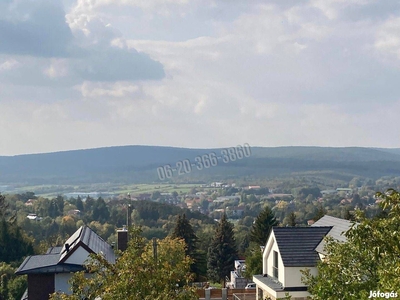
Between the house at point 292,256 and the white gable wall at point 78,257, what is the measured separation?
A: 9.09 metres

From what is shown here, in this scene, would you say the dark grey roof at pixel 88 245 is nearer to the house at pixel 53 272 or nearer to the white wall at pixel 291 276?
the house at pixel 53 272

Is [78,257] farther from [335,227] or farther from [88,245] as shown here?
[335,227]

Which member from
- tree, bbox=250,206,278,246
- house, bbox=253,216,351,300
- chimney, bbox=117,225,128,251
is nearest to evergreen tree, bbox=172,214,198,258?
tree, bbox=250,206,278,246

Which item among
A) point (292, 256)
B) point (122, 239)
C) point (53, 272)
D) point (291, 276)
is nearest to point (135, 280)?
point (291, 276)

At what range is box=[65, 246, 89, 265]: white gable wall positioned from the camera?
29.7 meters

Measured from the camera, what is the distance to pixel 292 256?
27047 mm

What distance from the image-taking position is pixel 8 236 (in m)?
60.4

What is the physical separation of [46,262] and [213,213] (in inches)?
6347

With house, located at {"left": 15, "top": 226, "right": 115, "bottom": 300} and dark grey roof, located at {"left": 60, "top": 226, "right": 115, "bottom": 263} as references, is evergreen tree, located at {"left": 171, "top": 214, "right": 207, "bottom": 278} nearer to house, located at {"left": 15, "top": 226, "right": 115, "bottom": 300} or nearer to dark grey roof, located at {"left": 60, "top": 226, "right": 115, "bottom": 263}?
dark grey roof, located at {"left": 60, "top": 226, "right": 115, "bottom": 263}

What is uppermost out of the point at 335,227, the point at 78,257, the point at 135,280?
the point at 335,227

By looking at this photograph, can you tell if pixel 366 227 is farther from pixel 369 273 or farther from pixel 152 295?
pixel 152 295

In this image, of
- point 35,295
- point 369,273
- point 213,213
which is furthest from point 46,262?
point 213,213

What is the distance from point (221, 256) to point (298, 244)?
34637mm

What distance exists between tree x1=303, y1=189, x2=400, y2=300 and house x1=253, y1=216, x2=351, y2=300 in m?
11.9
